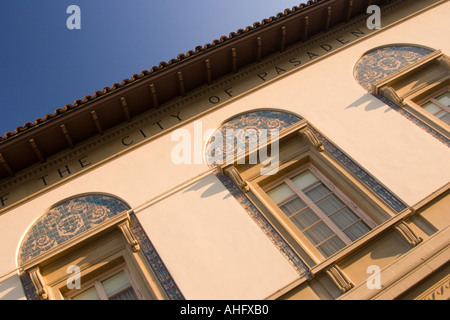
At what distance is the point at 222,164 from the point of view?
737 centimetres

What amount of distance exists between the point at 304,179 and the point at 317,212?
2.56 feet

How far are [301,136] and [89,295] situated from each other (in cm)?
419

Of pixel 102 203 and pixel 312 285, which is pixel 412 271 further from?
pixel 102 203

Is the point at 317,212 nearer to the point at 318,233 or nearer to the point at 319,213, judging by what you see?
the point at 319,213

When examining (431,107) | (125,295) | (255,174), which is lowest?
(125,295)

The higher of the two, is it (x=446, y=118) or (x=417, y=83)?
(x=417, y=83)

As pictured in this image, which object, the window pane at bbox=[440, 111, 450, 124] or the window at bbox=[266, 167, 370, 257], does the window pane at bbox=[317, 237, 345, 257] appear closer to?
the window at bbox=[266, 167, 370, 257]

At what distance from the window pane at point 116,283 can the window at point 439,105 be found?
19.0ft

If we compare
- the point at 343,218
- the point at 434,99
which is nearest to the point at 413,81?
the point at 434,99

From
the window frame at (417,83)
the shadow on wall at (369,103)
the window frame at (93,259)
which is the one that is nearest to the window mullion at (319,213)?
the shadow on wall at (369,103)

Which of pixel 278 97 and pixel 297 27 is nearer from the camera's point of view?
pixel 278 97

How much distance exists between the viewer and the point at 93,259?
21.9 ft
